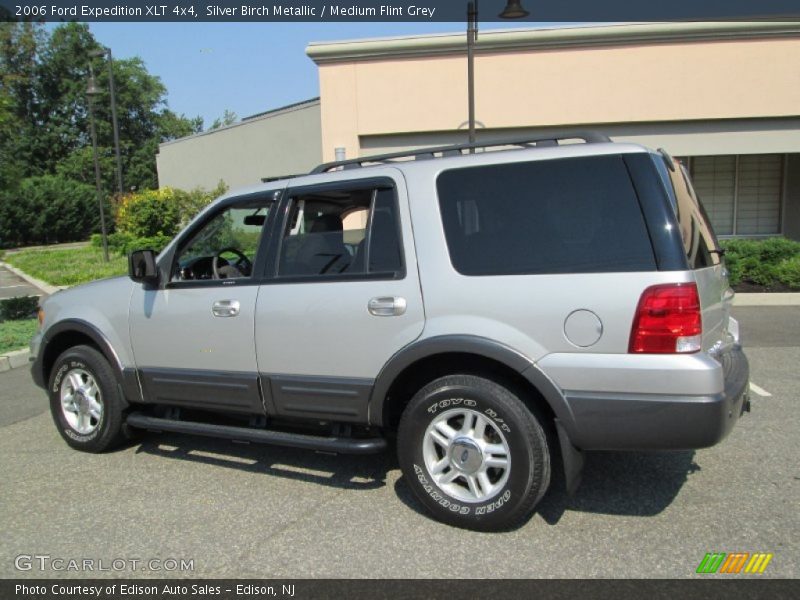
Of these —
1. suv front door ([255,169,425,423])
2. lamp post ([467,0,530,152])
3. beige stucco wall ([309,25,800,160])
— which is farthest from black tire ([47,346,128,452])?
beige stucco wall ([309,25,800,160])

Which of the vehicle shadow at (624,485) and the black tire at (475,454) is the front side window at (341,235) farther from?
the vehicle shadow at (624,485)

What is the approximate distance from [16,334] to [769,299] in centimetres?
1165

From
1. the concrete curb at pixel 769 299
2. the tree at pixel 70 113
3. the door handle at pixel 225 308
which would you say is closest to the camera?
the door handle at pixel 225 308

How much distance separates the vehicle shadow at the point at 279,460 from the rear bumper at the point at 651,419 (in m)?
1.51

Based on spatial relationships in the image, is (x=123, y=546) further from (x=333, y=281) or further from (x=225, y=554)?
(x=333, y=281)

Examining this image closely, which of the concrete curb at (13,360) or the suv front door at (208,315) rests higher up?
the suv front door at (208,315)

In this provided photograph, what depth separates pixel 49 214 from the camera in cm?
3803

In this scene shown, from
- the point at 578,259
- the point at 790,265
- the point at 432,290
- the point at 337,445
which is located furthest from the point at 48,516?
the point at 790,265

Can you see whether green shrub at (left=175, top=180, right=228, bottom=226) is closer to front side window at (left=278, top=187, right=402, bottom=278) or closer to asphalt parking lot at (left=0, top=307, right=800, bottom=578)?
asphalt parking lot at (left=0, top=307, right=800, bottom=578)

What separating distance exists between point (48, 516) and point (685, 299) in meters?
3.73

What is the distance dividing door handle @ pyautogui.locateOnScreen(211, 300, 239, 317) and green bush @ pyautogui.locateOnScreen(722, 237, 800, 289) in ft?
33.4

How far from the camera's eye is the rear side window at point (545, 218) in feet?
10.7

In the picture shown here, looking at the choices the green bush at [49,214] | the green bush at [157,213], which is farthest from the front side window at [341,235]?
the green bush at [49,214]

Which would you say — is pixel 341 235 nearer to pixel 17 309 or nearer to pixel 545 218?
pixel 545 218
